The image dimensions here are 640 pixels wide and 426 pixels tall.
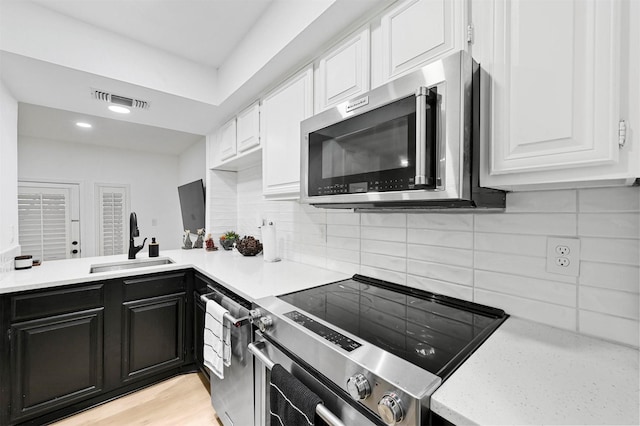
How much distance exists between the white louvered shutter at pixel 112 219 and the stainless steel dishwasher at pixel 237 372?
4.28m

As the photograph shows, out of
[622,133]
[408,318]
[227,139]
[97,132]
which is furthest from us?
[97,132]

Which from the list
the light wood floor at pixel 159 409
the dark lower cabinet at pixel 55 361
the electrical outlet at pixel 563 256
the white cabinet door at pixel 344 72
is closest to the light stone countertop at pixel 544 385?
the electrical outlet at pixel 563 256

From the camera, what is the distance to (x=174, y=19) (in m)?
1.80

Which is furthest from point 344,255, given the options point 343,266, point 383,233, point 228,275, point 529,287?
point 529,287

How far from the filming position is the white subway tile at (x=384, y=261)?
1444mm

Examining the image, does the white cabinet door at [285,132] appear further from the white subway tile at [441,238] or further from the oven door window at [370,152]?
the white subway tile at [441,238]

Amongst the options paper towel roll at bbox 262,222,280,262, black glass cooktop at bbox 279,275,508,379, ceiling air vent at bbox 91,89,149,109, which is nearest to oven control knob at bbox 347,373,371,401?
black glass cooktop at bbox 279,275,508,379

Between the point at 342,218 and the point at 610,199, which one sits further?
the point at 342,218

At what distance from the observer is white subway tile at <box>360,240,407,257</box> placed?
1442 mm

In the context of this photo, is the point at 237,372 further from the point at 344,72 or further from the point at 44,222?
the point at 44,222

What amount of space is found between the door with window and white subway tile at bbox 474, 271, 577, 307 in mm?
5592

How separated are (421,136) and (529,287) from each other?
0.70 m

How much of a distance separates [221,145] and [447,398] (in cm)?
275

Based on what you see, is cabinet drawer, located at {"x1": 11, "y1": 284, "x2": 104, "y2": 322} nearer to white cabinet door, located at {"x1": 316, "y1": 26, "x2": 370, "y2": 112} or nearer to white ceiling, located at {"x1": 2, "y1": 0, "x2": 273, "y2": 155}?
white ceiling, located at {"x1": 2, "y1": 0, "x2": 273, "y2": 155}
